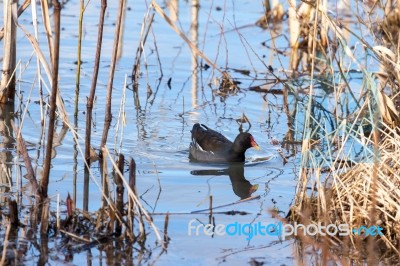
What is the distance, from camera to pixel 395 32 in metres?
11.2

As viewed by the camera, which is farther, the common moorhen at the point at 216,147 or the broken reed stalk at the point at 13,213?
the common moorhen at the point at 216,147

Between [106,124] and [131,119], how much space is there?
2.43 metres

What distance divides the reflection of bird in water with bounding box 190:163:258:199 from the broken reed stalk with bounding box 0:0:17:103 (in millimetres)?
2017

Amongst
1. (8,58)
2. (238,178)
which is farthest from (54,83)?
(8,58)

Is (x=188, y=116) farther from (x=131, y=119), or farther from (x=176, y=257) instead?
(x=176, y=257)

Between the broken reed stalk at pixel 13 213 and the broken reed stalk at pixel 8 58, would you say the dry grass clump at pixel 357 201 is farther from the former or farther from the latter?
the broken reed stalk at pixel 8 58

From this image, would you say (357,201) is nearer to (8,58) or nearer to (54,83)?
(54,83)

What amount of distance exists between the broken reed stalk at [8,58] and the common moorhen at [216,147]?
1.75 meters

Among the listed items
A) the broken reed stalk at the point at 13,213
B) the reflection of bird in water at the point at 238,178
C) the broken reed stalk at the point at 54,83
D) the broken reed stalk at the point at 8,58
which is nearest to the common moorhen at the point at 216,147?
the reflection of bird in water at the point at 238,178

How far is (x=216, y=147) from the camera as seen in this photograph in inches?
308

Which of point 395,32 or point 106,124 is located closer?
point 106,124

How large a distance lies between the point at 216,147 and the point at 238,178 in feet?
3.05

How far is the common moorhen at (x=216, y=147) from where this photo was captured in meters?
7.48

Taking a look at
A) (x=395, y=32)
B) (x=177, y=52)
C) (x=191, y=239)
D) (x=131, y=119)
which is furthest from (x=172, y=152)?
(x=395, y=32)
